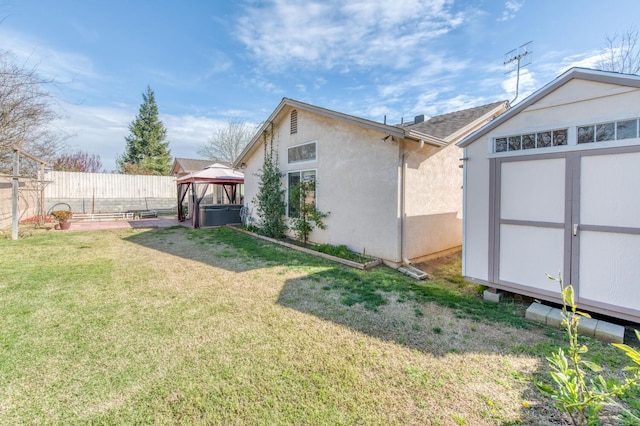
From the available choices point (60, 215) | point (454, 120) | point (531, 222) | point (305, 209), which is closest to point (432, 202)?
point (454, 120)

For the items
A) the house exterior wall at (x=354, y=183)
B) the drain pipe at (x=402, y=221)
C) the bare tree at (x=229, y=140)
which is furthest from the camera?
the bare tree at (x=229, y=140)

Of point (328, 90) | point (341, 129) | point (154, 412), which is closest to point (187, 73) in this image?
point (328, 90)

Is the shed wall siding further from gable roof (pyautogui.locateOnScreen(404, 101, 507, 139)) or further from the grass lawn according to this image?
gable roof (pyautogui.locateOnScreen(404, 101, 507, 139))

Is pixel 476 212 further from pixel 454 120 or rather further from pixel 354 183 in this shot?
pixel 454 120

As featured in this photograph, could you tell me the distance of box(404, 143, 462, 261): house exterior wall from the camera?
7199 millimetres

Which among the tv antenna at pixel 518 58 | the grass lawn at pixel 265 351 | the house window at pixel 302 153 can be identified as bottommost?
the grass lawn at pixel 265 351

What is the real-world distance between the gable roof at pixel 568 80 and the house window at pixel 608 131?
48cm

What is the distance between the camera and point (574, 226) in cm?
411

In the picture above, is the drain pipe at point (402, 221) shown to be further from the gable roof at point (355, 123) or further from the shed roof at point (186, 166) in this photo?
the shed roof at point (186, 166)

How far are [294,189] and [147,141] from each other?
30954mm

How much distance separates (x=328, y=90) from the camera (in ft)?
52.3

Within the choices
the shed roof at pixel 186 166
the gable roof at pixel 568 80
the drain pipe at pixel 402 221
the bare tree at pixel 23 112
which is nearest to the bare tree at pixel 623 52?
the drain pipe at pixel 402 221

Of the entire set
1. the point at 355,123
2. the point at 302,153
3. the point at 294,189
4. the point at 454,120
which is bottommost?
the point at 294,189

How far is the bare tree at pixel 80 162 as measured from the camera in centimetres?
2548
